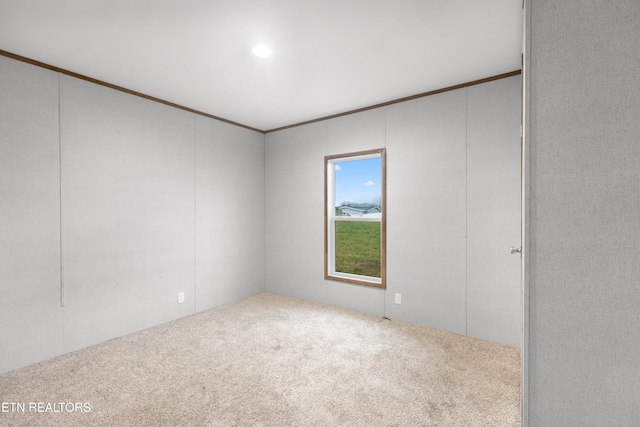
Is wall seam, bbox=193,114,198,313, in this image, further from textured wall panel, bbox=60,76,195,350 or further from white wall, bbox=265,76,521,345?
white wall, bbox=265,76,521,345

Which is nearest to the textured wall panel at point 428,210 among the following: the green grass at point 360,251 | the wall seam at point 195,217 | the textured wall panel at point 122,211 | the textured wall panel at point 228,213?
the textured wall panel at point 228,213

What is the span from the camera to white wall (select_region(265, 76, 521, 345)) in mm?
2846

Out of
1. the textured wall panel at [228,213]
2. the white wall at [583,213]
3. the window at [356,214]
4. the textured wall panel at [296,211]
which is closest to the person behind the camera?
the white wall at [583,213]

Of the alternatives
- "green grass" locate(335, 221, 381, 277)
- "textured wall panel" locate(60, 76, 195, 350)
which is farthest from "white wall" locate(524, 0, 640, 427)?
"green grass" locate(335, 221, 381, 277)

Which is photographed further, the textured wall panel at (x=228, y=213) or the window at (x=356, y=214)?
the textured wall panel at (x=228, y=213)

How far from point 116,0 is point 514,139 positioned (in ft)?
10.4

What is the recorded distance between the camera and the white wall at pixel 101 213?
241 centimetres

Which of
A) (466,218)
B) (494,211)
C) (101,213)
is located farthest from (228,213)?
(494,211)

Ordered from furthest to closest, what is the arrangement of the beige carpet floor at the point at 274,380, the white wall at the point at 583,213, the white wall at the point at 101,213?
the white wall at the point at 101,213
the beige carpet floor at the point at 274,380
the white wall at the point at 583,213

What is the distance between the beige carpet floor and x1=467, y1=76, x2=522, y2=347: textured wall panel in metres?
0.28

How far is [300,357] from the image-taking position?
261cm

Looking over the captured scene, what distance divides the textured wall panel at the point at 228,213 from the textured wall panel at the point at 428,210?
6.74 ft

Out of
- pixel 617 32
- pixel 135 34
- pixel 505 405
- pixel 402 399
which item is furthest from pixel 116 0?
pixel 505 405

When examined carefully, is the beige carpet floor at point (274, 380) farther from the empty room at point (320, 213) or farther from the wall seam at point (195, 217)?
the wall seam at point (195, 217)
